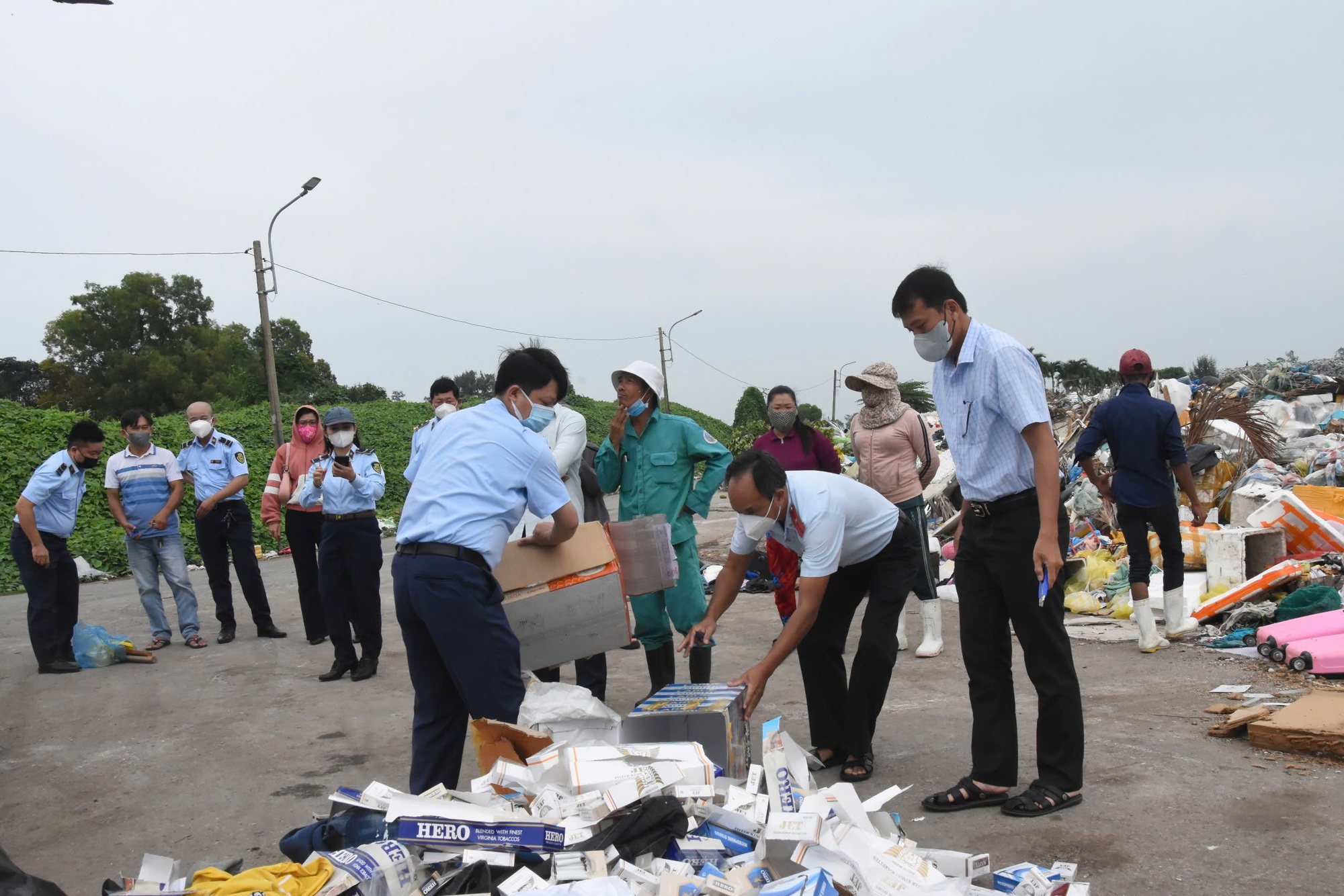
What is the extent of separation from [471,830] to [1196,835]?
2.36 metres

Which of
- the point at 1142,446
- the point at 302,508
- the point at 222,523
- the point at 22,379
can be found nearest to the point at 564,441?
the point at 302,508

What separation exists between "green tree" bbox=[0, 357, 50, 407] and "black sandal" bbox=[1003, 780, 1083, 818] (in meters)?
48.9

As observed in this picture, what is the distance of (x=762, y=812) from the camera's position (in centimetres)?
303

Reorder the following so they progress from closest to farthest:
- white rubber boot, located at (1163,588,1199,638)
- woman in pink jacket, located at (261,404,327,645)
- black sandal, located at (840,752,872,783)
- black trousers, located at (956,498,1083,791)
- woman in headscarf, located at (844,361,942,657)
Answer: black trousers, located at (956,498,1083,791), black sandal, located at (840,752,872,783), woman in headscarf, located at (844,361,942,657), white rubber boot, located at (1163,588,1199,638), woman in pink jacket, located at (261,404,327,645)

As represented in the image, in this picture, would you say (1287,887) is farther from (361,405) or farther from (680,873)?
(361,405)

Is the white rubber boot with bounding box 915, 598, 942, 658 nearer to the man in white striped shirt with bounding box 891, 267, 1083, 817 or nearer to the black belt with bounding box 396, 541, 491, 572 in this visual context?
the man in white striped shirt with bounding box 891, 267, 1083, 817

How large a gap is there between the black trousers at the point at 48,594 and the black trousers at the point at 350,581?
2.03m

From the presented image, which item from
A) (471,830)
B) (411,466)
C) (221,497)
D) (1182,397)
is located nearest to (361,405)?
(221,497)

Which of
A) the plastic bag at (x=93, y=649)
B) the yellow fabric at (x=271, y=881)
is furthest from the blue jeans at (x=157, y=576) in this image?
the yellow fabric at (x=271, y=881)

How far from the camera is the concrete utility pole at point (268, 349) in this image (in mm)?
18531

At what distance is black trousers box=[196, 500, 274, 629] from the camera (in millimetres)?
7930

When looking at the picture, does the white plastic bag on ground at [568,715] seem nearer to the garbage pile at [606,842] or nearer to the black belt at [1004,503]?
the garbage pile at [606,842]

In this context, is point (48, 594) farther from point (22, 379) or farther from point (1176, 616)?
point (22, 379)

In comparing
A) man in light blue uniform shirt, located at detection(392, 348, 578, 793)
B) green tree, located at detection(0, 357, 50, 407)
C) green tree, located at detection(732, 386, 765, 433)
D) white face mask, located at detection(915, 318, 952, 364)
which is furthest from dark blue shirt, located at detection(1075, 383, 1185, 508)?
green tree, located at detection(0, 357, 50, 407)
